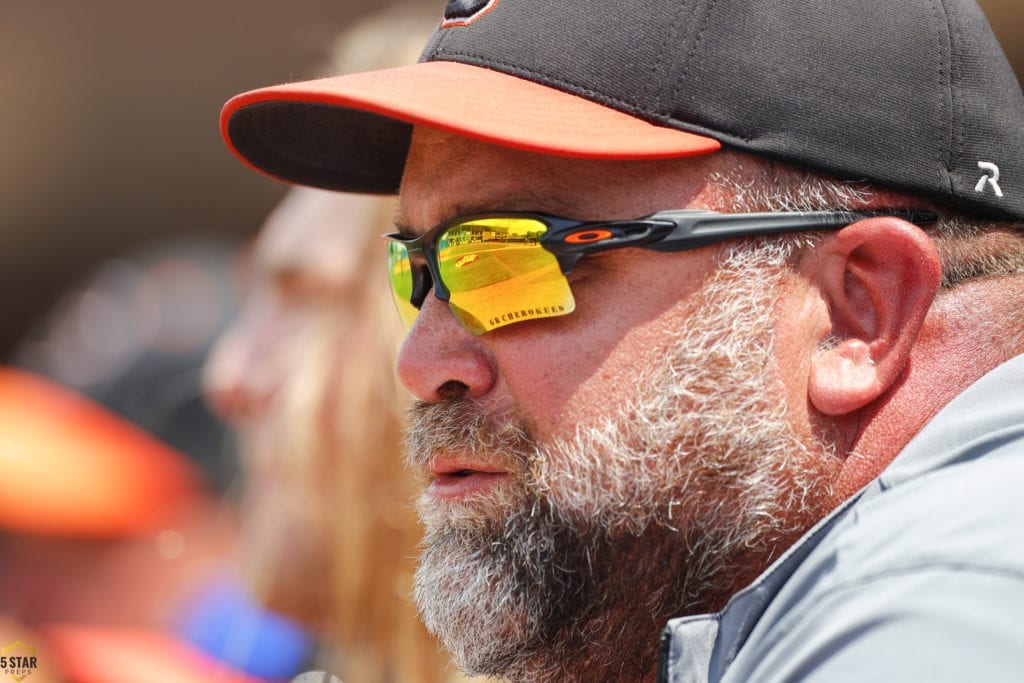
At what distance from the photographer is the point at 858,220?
167 cm

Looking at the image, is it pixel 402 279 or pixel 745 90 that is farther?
pixel 402 279

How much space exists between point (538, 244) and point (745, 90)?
0.40 m

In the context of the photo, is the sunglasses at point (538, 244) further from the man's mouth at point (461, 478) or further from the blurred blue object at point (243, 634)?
the blurred blue object at point (243, 634)

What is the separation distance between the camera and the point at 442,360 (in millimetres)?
1814

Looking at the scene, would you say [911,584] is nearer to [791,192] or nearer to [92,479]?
[791,192]

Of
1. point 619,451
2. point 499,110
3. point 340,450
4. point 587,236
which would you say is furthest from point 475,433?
point 340,450

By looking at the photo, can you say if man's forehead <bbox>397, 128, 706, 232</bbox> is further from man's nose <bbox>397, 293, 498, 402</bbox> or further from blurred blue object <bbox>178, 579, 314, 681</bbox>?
blurred blue object <bbox>178, 579, 314, 681</bbox>

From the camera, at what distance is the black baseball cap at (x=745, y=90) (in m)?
1.66

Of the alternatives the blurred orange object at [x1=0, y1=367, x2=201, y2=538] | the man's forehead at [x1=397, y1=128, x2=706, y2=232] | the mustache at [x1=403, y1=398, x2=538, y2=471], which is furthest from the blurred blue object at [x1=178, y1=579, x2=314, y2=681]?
the man's forehead at [x1=397, y1=128, x2=706, y2=232]

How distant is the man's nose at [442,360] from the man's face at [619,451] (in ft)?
0.04

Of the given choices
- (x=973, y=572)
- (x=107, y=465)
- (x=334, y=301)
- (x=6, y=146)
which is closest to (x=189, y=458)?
(x=107, y=465)

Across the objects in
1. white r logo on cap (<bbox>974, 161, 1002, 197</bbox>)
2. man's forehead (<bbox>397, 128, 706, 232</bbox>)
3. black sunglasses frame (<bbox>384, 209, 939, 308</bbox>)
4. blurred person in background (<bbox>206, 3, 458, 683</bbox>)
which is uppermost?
man's forehead (<bbox>397, 128, 706, 232</bbox>)

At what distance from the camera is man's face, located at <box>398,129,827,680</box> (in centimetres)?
164

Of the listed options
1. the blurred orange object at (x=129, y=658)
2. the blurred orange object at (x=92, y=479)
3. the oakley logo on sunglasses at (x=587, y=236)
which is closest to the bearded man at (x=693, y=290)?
the oakley logo on sunglasses at (x=587, y=236)
